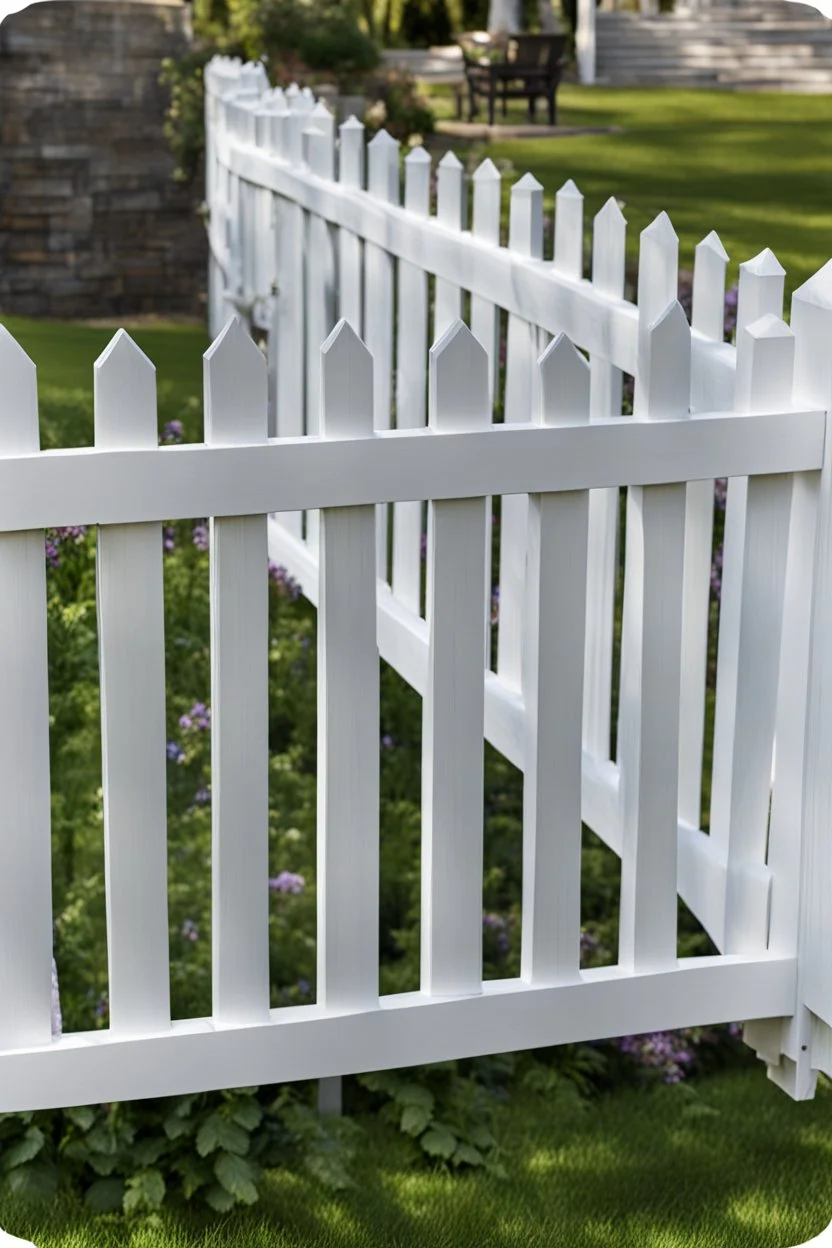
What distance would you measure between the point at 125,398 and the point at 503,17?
7870mm

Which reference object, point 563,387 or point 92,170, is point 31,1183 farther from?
point 92,170

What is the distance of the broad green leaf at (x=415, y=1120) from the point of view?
2777 millimetres

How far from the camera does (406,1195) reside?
8.74 ft

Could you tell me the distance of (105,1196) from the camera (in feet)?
8.25

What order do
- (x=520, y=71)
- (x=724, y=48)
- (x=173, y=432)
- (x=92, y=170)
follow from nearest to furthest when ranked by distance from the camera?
(x=173, y=432) < (x=724, y=48) < (x=520, y=71) < (x=92, y=170)

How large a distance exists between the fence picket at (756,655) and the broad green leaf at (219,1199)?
838 millimetres

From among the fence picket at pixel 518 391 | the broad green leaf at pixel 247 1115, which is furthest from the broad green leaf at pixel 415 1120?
the fence picket at pixel 518 391

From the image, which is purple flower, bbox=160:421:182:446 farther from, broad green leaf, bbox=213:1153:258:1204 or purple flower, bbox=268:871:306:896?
broad green leaf, bbox=213:1153:258:1204

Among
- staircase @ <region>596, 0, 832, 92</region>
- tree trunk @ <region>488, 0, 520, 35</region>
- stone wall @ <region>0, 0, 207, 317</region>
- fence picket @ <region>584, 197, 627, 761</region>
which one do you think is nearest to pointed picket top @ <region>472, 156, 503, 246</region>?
fence picket @ <region>584, 197, 627, 761</region>

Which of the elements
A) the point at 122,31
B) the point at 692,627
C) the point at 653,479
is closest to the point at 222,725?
the point at 653,479

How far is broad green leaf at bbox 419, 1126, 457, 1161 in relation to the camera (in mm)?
2740

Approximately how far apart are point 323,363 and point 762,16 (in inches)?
304

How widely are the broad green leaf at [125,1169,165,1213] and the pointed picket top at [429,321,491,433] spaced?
1.24 meters

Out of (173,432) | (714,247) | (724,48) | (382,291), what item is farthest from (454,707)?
(724,48)
